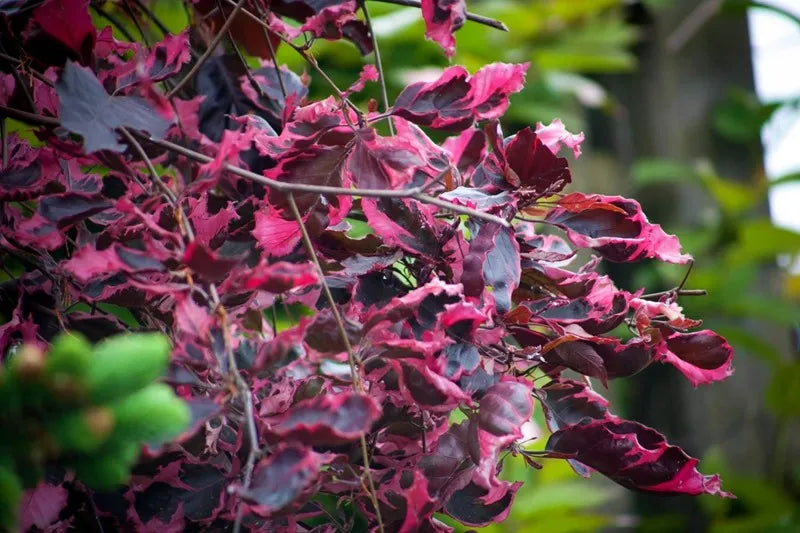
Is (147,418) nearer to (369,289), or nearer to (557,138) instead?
(369,289)

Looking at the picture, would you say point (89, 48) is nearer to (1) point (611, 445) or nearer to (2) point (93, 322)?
(2) point (93, 322)

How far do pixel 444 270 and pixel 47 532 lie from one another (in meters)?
0.27

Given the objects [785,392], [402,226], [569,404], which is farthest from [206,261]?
[785,392]

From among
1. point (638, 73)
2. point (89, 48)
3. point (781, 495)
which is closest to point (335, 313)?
point (89, 48)

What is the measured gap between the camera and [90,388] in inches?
10.6

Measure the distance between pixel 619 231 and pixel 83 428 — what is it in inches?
13.1

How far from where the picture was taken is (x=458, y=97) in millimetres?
487

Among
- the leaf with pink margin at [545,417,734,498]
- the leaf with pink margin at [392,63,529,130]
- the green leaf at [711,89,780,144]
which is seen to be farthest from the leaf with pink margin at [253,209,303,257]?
the green leaf at [711,89,780,144]

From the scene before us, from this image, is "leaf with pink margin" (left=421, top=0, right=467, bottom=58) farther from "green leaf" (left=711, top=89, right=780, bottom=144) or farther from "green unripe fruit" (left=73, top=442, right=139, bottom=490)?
"green leaf" (left=711, top=89, right=780, bottom=144)

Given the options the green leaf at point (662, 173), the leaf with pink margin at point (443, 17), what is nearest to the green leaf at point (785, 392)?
the green leaf at point (662, 173)

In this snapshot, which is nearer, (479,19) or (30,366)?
(30,366)

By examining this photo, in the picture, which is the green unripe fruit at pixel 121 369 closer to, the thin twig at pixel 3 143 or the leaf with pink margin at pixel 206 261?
the leaf with pink margin at pixel 206 261

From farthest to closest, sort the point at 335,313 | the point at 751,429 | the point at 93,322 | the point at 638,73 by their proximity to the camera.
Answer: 1. the point at 638,73
2. the point at 751,429
3. the point at 93,322
4. the point at 335,313

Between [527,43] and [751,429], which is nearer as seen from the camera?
[527,43]
